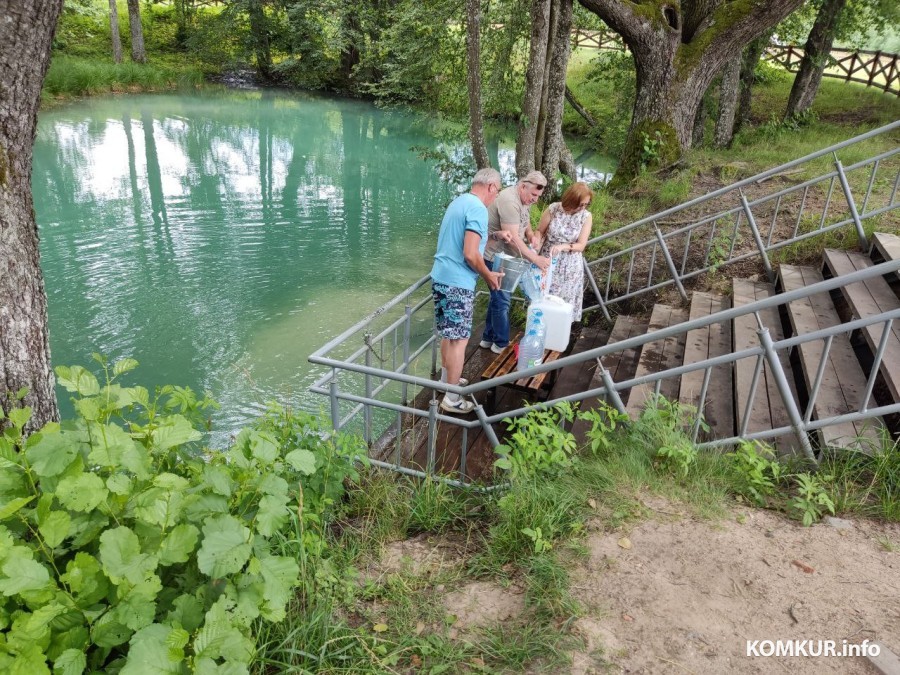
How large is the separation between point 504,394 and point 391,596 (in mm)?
2782

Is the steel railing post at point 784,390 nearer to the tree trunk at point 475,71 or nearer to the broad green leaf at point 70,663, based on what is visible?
the broad green leaf at point 70,663

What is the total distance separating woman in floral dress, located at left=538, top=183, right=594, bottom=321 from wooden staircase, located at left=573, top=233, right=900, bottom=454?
735mm

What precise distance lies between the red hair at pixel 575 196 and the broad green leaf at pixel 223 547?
413cm

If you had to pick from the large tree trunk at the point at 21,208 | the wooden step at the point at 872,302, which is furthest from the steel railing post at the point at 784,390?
the large tree trunk at the point at 21,208

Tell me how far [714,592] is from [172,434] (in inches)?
97.9

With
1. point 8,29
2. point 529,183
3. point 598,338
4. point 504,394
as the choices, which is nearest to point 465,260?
point 529,183

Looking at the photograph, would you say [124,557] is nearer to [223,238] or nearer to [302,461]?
[302,461]

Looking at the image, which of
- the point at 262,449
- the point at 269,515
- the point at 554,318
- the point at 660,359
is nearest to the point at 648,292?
the point at 660,359

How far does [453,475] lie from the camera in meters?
4.64

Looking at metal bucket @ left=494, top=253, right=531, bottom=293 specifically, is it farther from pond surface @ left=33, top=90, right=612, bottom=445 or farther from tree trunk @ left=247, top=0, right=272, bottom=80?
tree trunk @ left=247, top=0, right=272, bottom=80

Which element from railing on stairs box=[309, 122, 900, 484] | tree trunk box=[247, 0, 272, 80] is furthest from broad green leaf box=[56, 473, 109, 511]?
tree trunk box=[247, 0, 272, 80]

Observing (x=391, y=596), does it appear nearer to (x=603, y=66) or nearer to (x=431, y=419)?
(x=431, y=419)

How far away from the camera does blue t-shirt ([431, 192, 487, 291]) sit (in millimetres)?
4734

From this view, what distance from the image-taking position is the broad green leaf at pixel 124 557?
2.29m
